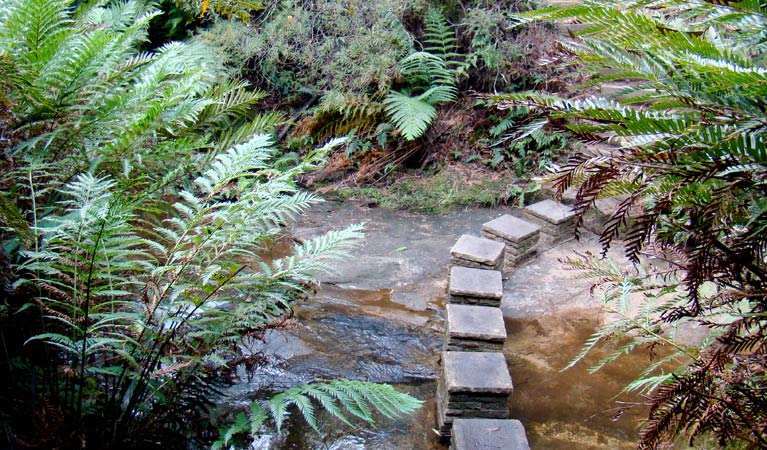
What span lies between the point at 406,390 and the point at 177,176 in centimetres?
160

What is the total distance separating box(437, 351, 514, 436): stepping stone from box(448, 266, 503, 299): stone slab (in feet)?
2.08

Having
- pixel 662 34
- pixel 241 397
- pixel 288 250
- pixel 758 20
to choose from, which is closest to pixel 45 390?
pixel 241 397

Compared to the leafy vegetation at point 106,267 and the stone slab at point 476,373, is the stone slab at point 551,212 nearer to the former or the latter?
the stone slab at point 476,373

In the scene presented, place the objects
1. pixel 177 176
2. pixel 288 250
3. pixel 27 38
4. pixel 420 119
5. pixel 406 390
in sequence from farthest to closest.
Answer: pixel 420 119
pixel 288 250
pixel 406 390
pixel 177 176
pixel 27 38

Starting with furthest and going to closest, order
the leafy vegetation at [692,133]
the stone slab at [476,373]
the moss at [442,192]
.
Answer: the moss at [442,192], the stone slab at [476,373], the leafy vegetation at [692,133]

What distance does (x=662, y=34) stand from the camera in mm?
1027

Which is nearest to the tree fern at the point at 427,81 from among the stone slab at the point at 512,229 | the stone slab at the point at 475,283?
the stone slab at the point at 512,229

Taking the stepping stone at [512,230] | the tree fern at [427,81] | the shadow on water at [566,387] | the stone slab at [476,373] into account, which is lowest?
the shadow on water at [566,387]

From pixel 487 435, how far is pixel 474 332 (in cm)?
75

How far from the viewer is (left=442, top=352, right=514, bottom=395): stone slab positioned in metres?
2.73

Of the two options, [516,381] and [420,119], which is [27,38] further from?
[420,119]

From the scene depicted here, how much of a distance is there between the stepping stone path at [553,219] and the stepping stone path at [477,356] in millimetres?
471

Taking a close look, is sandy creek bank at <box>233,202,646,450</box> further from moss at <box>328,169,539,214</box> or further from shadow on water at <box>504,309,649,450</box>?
moss at <box>328,169,539,214</box>

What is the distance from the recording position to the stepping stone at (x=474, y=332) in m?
3.13
